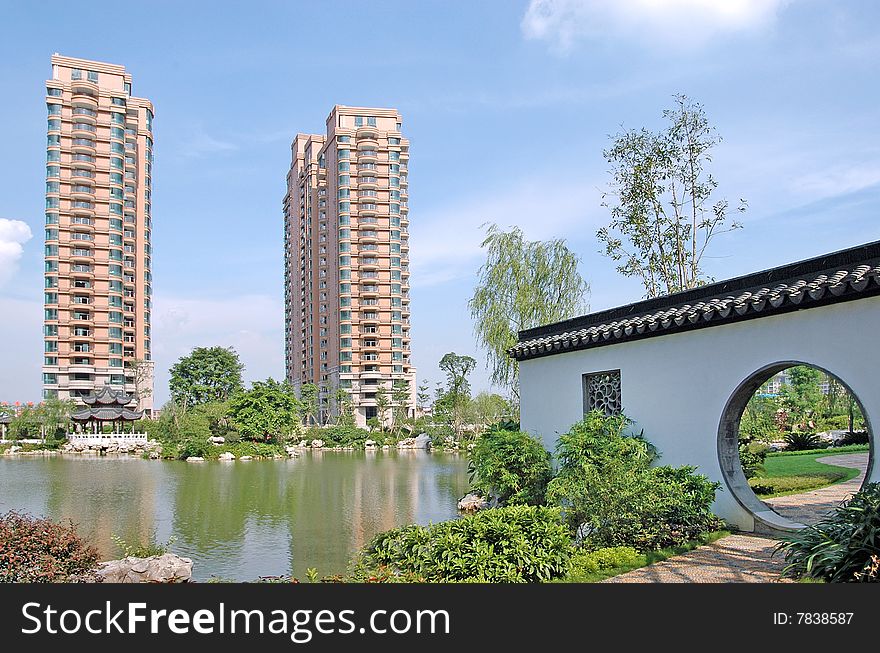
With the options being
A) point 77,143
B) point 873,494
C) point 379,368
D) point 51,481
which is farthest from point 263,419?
point 873,494

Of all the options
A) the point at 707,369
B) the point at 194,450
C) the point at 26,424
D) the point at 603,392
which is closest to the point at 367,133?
the point at 26,424

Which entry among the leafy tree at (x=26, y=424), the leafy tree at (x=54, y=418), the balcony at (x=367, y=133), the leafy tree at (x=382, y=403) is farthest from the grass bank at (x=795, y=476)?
the balcony at (x=367, y=133)

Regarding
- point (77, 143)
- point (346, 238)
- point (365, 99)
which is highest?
point (365, 99)

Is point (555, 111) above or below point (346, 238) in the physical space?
below

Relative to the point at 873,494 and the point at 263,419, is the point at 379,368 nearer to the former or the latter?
the point at 263,419

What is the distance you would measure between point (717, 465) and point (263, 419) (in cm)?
2532

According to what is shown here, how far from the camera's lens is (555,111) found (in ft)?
42.8

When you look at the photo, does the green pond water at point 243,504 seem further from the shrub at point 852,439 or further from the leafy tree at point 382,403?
the leafy tree at point 382,403

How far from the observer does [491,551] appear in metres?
5.14

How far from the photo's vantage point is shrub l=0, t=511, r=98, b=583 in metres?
5.50

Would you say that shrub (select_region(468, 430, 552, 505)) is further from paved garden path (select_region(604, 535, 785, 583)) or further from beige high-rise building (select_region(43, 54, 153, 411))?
beige high-rise building (select_region(43, 54, 153, 411))

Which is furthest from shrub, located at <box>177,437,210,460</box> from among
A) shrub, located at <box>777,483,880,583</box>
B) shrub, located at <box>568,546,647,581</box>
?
shrub, located at <box>777,483,880,583</box>
